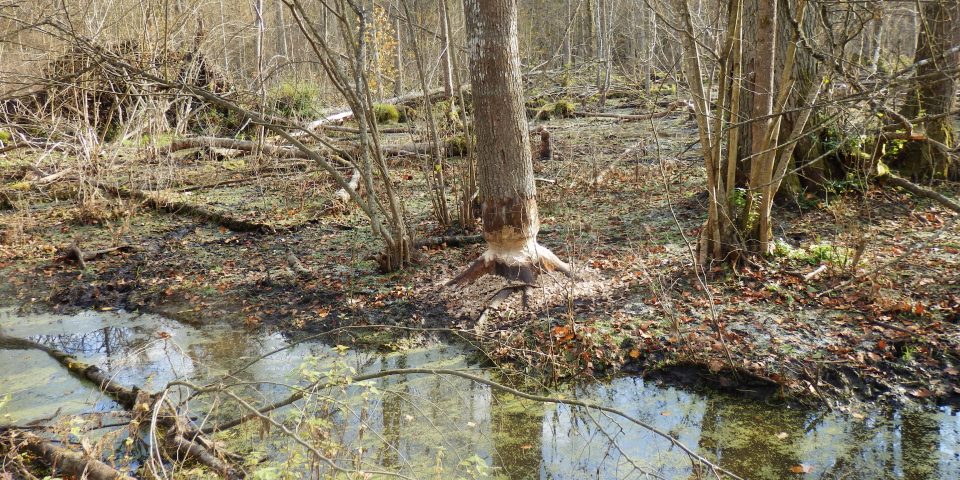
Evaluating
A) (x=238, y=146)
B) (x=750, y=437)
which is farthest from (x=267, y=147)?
(x=750, y=437)

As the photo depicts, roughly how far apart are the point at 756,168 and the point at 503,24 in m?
2.56

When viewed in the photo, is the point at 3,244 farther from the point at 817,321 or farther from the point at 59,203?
the point at 817,321

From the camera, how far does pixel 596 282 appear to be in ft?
21.9

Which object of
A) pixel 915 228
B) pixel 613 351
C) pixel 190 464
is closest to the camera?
pixel 190 464

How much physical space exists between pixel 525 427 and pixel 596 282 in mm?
2297

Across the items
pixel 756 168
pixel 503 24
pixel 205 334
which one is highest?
pixel 503 24

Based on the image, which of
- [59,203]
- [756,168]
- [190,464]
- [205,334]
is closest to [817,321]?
[756,168]

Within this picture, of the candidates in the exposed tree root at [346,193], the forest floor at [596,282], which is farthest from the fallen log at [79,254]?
the exposed tree root at [346,193]

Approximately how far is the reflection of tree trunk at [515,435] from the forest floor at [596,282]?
43 cm

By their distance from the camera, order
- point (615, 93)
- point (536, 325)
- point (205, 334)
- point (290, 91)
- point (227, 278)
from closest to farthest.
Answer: point (536, 325), point (205, 334), point (227, 278), point (290, 91), point (615, 93)

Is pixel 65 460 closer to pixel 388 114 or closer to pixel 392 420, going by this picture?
pixel 392 420

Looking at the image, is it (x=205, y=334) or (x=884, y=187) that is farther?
(x=884, y=187)

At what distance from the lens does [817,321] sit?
5484 mm

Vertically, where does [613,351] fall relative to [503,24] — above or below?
below
